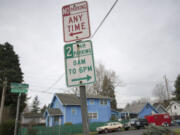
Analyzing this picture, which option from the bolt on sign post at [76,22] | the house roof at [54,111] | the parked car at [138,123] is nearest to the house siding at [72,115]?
Answer: the house roof at [54,111]

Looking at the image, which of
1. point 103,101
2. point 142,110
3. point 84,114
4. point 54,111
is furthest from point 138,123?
point 84,114

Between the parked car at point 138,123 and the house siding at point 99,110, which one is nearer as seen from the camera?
the parked car at point 138,123

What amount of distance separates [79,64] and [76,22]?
70 centimetres

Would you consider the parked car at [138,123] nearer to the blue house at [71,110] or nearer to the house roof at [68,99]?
the blue house at [71,110]

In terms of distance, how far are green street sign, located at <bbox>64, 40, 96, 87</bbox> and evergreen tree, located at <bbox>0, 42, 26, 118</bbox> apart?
80.8 ft

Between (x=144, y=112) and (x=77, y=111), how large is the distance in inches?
848

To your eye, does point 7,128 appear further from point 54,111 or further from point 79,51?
point 79,51

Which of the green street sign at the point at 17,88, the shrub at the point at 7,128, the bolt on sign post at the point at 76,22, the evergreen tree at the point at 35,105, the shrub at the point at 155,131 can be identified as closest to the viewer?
the bolt on sign post at the point at 76,22

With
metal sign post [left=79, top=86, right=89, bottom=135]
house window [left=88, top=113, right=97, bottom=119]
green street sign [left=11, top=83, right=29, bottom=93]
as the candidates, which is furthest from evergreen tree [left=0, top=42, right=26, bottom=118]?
metal sign post [left=79, top=86, right=89, bottom=135]

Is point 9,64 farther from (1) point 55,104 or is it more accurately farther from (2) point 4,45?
(1) point 55,104

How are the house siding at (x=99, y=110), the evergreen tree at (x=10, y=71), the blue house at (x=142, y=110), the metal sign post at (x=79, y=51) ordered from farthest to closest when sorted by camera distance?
the blue house at (x=142, y=110)
the house siding at (x=99, y=110)
the evergreen tree at (x=10, y=71)
the metal sign post at (x=79, y=51)

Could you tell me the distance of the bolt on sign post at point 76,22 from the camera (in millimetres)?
2381

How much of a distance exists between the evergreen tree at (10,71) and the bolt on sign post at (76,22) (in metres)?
24.5

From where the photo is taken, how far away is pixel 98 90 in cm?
4344
